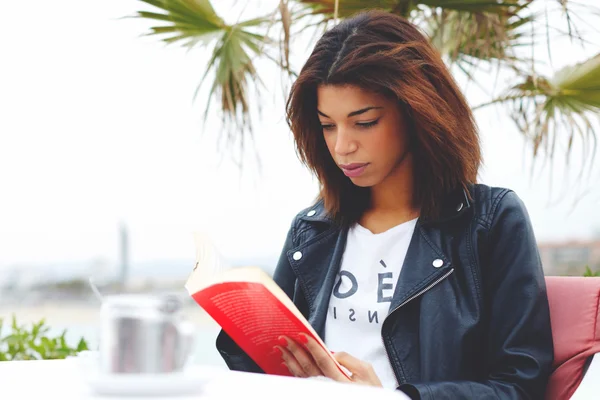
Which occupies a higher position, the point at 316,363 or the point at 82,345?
the point at 316,363

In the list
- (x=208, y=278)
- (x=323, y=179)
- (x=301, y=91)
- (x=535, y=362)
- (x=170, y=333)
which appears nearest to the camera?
(x=170, y=333)

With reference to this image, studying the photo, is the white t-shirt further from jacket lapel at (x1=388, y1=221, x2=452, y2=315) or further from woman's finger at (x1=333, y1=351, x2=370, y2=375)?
woman's finger at (x1=333, y1=351, x2=370, y2=375)

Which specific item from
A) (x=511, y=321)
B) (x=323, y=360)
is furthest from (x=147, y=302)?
(x=511, y=321)

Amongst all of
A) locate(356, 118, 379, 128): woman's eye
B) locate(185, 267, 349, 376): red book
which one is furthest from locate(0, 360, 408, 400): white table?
locate(356, 118, 379, 128): woman's eye

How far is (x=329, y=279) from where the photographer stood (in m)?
1.47

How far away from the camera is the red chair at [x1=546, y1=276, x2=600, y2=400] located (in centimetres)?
117

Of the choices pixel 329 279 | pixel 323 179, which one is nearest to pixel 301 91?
pixel 323 179

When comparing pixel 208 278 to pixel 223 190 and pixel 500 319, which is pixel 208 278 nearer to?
pixel 500 319

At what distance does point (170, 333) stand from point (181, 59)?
2.00 metres

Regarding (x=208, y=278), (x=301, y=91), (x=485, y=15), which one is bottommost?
(x=208, y=278)

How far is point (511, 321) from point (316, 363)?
1.12ft

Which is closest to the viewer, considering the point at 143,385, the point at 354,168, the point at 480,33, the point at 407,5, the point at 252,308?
the point at 143,385

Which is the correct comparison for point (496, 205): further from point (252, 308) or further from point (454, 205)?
point (252, 308)

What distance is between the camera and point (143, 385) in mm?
704
